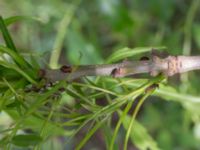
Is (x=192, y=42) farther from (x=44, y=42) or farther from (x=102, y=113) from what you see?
(x=102, y=113)

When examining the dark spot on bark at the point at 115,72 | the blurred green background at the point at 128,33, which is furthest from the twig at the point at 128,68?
the blurred green background at the point at 128,33

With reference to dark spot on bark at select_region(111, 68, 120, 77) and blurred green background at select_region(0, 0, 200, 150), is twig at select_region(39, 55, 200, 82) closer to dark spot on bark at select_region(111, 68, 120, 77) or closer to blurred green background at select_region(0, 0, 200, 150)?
dark spot on bark at select_region(111, 68, 120, 77)

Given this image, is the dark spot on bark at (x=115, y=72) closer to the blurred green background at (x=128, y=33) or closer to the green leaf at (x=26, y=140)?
the green leaf at (x=26, y=140)

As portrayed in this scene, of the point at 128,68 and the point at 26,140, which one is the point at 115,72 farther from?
the point at 26,140

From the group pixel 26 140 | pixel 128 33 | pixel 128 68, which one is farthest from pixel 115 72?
pixel 128 33

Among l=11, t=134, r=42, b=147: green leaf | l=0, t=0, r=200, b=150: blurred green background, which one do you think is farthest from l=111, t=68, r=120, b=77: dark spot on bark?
l=0, t=0, r=200, b=150: blurred green background

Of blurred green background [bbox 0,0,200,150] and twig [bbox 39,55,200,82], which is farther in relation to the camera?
blurred green background [bbox 0,0,200,150]
